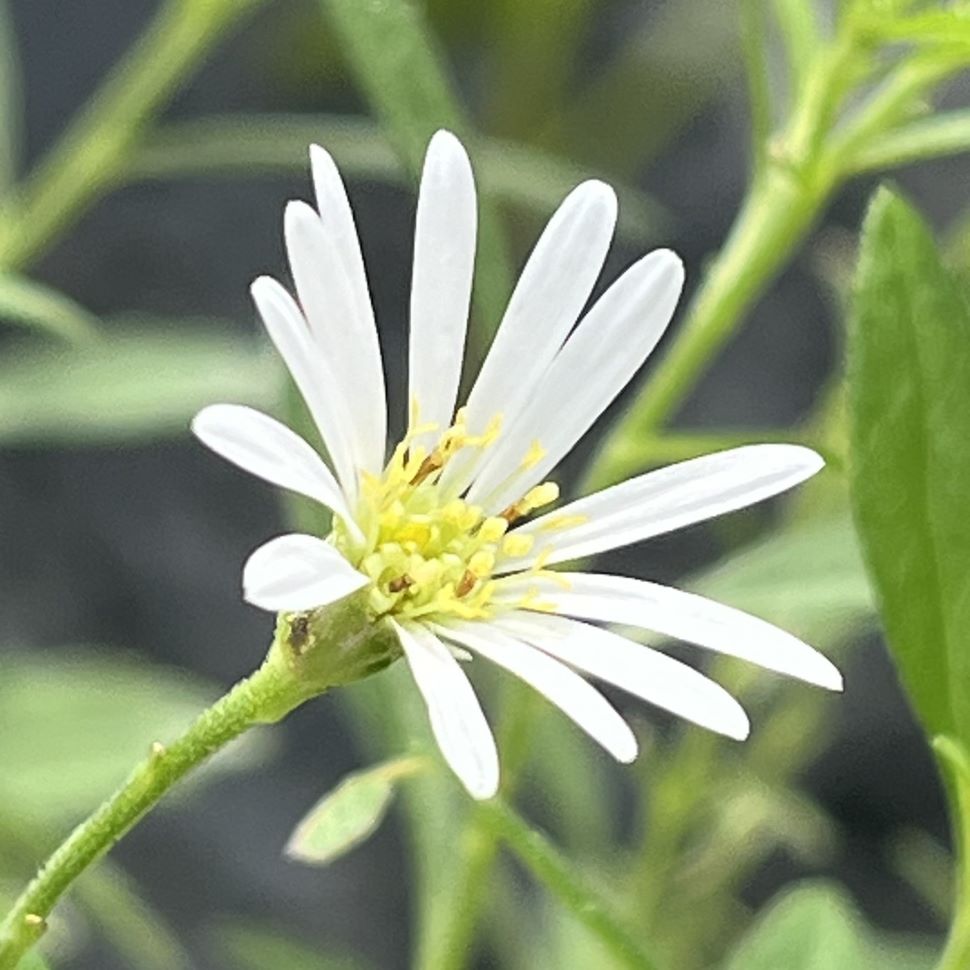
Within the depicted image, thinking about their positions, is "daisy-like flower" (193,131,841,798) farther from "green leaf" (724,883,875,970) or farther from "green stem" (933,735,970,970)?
"green leaf" (724,883,875,970)

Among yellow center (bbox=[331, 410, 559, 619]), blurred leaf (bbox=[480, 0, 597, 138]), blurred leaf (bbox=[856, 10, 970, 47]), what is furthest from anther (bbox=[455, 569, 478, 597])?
blurred leaf (bbox=[480, 0, 597, 138])

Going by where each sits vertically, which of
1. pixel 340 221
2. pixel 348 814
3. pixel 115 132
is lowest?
pixel 348 814

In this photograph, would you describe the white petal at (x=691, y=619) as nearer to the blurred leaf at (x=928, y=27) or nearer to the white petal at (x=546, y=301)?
the white petal at (x=546, y=301)

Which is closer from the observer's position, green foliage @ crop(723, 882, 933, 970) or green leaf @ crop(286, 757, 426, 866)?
green leaf @ crop(286, 757, 426, 866)

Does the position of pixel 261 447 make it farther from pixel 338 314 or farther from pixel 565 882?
pixel 565 882

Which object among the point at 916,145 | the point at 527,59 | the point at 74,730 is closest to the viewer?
the point at 916,145

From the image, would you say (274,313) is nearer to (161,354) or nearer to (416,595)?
(416,595)

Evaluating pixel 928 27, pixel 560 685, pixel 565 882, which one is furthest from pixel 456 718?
pixel 928 27

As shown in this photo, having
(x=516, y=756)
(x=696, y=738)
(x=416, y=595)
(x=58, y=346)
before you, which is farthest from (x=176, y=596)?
(x=416, y=595)
